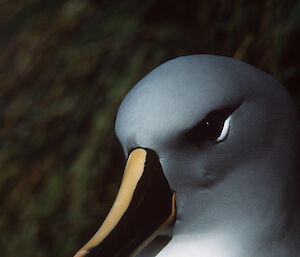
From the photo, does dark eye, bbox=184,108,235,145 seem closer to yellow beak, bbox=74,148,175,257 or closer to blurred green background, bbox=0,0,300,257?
yellow beak, bbox=74,148,175,257

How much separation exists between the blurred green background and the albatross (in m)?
0.66

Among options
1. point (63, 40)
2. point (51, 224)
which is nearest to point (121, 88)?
point (63, 40)

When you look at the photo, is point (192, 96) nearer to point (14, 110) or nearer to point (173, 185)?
point (173, 185)

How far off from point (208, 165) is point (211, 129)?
0.05 metres

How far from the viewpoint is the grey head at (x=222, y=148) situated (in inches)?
29.8

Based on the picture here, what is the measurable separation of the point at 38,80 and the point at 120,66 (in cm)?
28

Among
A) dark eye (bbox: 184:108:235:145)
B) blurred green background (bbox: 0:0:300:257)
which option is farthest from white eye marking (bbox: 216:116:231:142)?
blurred green background (bbox: 0:0:300:257)

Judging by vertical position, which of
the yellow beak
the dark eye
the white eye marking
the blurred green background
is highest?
the dark eye

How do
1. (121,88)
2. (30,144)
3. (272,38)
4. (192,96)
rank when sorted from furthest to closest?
(30,144)
(121,88)
(272,38)
(192,96)

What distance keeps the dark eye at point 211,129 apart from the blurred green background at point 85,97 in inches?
27.2

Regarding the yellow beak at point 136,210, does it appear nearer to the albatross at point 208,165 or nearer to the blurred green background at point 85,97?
the albatross at point 208,165

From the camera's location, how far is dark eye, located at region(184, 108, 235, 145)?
753mm

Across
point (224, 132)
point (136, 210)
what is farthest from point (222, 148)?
point (136, 210)

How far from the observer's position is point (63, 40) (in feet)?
5.56
